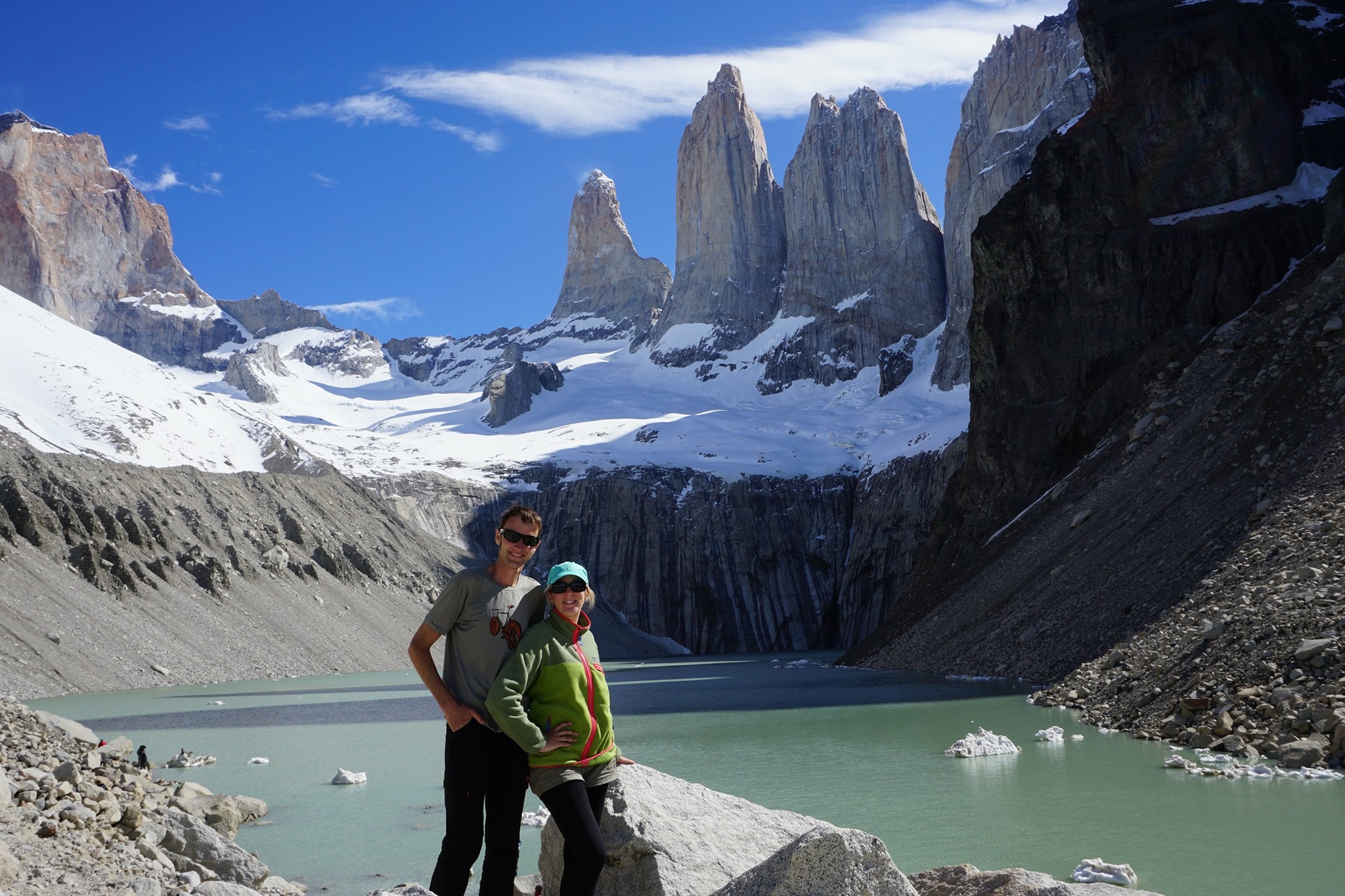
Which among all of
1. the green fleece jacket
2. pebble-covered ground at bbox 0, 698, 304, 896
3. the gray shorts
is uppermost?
the green fleece jacket

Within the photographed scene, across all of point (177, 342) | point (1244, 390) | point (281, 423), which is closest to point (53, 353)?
point (281, 423)

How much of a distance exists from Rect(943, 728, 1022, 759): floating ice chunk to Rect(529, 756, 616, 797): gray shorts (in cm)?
1104

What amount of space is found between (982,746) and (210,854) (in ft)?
35.0

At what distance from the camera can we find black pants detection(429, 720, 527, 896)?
6254 millimetres

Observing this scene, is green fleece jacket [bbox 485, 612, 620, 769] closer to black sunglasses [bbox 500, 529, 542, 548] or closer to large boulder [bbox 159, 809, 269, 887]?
black sunglasses [bbox 500, 529, 542, 548]

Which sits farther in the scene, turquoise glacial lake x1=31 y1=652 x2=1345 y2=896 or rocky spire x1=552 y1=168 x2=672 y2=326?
rocky spire x1=552 y1=168 x2=672 y2=326

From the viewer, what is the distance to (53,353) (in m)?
72.7

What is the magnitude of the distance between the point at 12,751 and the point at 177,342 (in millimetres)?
205101

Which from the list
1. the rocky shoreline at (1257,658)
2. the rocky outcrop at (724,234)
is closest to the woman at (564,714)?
the rocky shoreline at (1257,658)

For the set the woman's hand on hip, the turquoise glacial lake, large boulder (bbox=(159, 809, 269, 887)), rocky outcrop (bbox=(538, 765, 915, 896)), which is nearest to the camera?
rocky outcrop (bbox=(538, 765, 915, 896))

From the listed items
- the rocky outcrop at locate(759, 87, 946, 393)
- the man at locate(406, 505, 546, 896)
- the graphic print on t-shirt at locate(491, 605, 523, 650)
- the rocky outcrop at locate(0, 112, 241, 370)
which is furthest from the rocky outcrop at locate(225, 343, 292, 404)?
the graphic print on t-shirt at locate(491, 605, 523, 650)

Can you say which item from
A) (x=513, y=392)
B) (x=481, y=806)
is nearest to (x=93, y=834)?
(x=481, y=806)

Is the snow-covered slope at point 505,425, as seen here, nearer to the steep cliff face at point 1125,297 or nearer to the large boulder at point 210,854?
the steep cliff face at point 1125,297

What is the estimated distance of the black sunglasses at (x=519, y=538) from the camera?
6.43m
